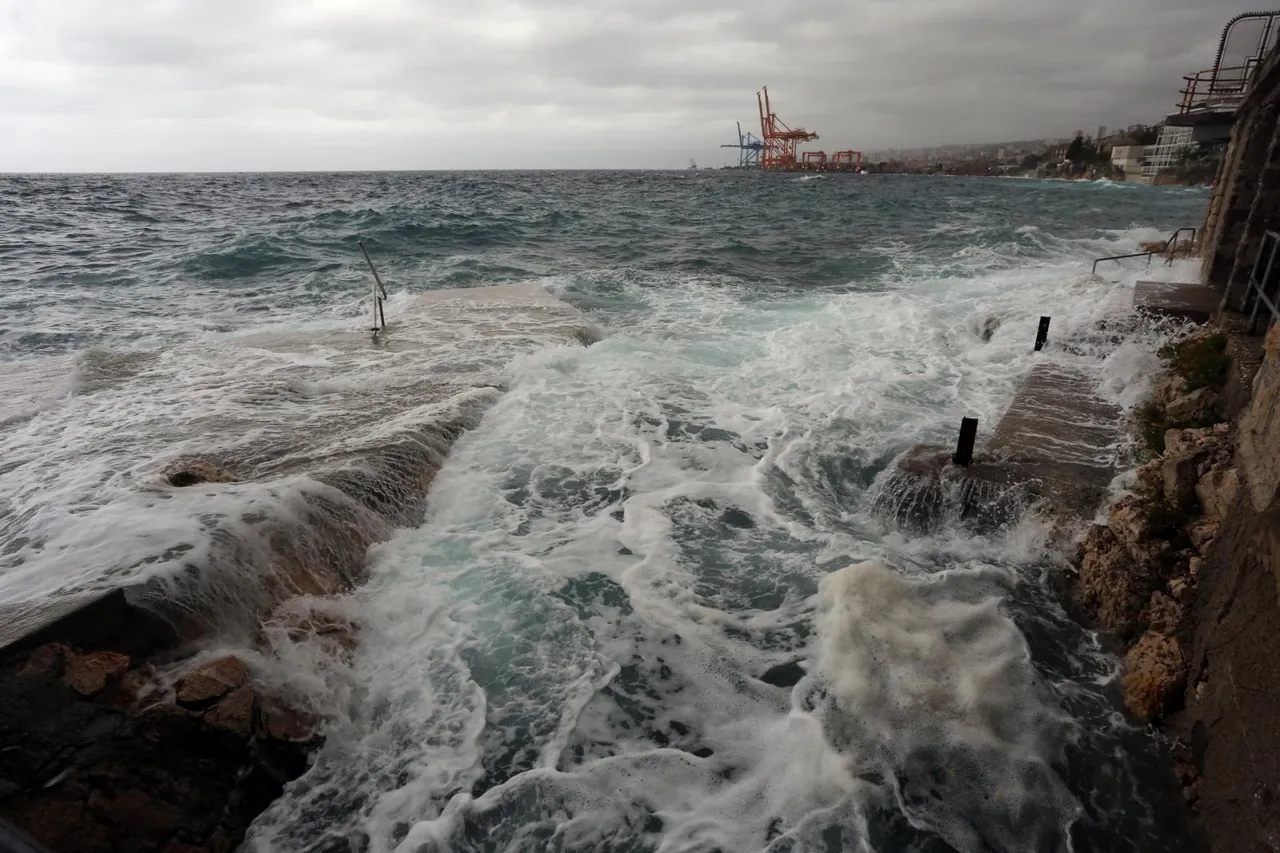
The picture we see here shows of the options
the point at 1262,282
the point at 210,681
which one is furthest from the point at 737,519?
the point at 1262,282

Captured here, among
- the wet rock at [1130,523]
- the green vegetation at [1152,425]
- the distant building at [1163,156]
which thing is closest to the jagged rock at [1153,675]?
the wet rock at [1130,523]

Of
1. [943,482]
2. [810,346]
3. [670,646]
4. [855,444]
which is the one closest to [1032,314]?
[810,346]

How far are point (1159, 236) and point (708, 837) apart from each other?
30547mm

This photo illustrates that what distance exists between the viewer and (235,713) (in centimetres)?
368

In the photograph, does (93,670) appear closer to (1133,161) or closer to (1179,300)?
(1179,300)

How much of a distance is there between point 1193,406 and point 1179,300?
4.25m

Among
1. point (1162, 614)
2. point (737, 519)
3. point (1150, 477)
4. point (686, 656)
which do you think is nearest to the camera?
point (1162, 614)

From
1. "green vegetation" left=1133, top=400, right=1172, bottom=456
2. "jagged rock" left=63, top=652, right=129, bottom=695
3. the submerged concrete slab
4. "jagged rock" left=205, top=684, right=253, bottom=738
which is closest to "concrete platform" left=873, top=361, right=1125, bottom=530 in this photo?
the submerged concrete slab

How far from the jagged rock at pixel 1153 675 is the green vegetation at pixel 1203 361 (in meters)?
3.64

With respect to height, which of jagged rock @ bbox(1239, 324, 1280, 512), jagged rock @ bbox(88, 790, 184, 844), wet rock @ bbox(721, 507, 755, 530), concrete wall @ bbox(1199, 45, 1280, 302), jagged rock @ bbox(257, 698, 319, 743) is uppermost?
concrete wall @ bbox(1199, 45, 1280, 302)

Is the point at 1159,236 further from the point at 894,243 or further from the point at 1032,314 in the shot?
the point at 1032,314

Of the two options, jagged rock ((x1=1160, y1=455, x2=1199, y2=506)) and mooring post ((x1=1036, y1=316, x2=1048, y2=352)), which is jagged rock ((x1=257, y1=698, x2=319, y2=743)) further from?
mooring post ((x1=1036, y1=316, x2=1048, y2=352))

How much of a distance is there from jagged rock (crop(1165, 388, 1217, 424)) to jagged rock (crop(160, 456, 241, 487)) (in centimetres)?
897

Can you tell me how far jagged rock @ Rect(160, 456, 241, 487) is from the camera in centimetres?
577
